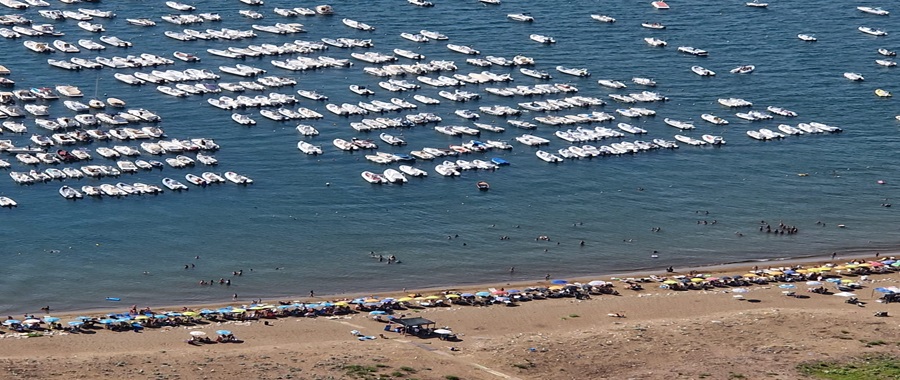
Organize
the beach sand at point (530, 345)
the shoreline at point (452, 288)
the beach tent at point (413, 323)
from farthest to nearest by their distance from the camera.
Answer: the shoreline at point (452, 288) → the beach tent at point (413, 323) → the beach sand at point (530, 345)

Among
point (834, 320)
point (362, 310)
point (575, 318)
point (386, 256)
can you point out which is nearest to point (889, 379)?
point (834, 320)

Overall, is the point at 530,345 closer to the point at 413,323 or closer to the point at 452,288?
the point at 413,323

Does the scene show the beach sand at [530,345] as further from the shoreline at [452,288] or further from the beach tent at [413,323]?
the shoreline at [452,288]

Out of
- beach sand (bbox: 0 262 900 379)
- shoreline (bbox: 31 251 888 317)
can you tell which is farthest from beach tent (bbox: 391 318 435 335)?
shoreline (bbox: 31 251 888 317)

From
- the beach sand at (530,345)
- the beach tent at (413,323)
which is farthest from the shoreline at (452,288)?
the beach tent at (413,323)

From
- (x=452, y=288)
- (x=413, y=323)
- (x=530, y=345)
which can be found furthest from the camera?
(x=452, y=288)

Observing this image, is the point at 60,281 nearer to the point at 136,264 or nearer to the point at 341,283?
the point at 136,264

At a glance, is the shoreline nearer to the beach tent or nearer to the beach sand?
the beach sand

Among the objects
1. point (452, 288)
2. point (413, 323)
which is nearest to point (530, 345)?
point (413, 323)
